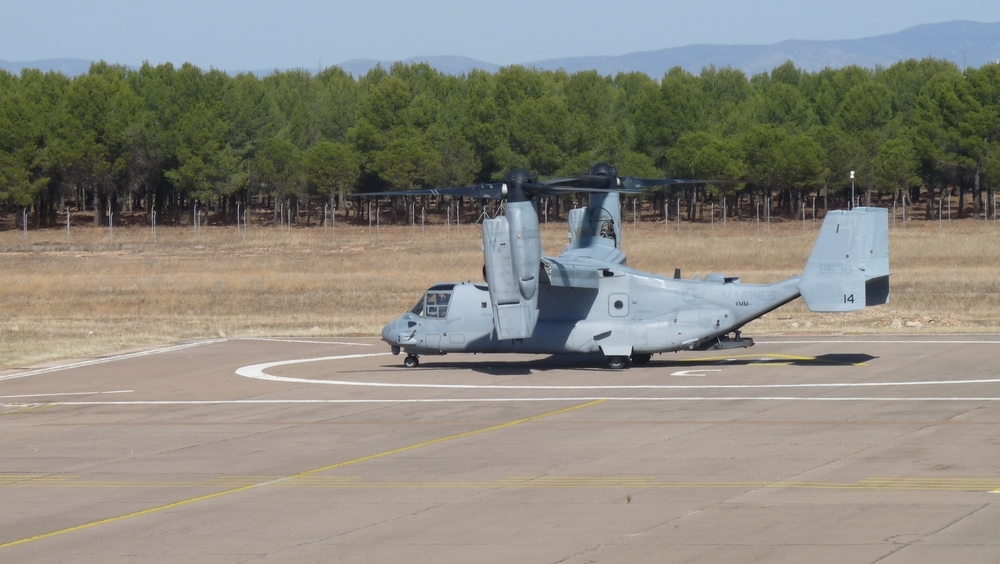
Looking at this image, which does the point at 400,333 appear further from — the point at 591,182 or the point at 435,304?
the point at 591,182

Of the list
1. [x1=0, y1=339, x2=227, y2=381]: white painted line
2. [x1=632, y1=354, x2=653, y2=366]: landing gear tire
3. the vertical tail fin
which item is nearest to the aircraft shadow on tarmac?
[x1=632, y1=354, x2=653, y2=366]: landing gear tire

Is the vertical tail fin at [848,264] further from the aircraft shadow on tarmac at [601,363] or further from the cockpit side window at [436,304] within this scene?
the cockpit side window at [436,304]

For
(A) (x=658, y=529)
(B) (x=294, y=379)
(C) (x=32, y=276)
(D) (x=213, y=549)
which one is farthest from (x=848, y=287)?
(C) (x=32, y=276)

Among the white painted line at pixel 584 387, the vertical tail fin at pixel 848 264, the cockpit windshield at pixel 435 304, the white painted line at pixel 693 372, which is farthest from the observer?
the cockpit windshield at pixel 435 304

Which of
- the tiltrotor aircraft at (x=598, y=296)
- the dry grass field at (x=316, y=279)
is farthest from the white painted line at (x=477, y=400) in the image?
the dry grass field at (x=316, y=279)

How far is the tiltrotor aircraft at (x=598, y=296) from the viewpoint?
27.2 m

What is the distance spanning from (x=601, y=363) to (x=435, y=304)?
4.65 meters

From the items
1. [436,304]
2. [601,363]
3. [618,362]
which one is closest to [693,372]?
[618,362]

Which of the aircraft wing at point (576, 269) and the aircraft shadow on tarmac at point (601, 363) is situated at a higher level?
the aircraft wing at point (576, 269)

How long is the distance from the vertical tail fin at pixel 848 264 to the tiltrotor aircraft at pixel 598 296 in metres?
0.02

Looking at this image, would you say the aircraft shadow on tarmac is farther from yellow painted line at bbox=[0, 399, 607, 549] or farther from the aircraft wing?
yellow painted line at bbox=[0, 399, 607, 549]

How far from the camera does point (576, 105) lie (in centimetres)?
11562

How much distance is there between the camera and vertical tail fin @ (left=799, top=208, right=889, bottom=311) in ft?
91.4

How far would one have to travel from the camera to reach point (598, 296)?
29.5 meters
